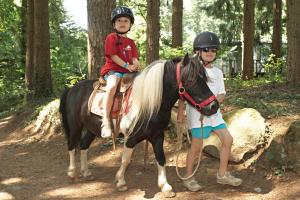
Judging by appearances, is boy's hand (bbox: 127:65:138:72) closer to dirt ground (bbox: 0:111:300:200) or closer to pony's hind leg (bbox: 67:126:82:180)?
pony's hind leg (bbox: 67:126:82:180)

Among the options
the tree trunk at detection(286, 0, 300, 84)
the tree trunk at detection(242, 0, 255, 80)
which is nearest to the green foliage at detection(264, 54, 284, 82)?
the tree trunk at detection(242, 0, 255, 80)

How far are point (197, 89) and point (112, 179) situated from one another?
246cm

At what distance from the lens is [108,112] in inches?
216

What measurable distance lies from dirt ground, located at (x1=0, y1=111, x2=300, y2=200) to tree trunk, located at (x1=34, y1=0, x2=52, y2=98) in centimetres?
525

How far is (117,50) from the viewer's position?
5.58 metres

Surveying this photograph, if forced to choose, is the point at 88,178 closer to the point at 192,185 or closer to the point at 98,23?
the point at 192,185

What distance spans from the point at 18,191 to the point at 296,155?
4.41 m

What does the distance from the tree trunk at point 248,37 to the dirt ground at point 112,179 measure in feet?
30.8

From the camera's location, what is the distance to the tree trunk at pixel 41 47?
13.1m

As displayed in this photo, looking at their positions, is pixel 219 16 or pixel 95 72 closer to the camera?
pixel 95 72

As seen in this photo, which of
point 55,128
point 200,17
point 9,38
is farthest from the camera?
point 200,17

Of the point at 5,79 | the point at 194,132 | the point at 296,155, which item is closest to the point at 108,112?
the point at 194,132

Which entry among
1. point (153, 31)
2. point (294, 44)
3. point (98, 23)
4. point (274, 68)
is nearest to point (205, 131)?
point (98, 23)

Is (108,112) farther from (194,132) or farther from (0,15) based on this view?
(0,15)
